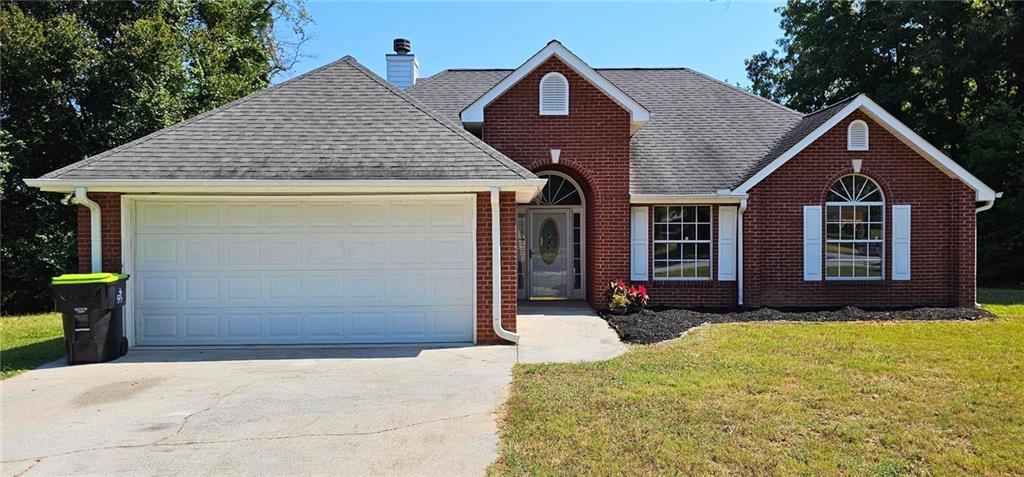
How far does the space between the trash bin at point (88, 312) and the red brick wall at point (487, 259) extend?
5039 mm

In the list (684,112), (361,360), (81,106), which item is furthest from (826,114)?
(81,106)

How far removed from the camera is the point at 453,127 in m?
10.2

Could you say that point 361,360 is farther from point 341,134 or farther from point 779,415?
point 779,415

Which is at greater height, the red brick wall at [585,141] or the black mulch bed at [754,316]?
the red brick wall at [585,141]

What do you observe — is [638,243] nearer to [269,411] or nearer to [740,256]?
Result: [740,256]

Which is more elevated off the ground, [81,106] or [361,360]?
[81,106]

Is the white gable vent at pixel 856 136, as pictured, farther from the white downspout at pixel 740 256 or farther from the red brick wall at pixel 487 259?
the red brick wall at pixel 487 259

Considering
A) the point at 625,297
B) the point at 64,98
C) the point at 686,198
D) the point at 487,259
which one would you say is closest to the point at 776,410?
the point at 487,259

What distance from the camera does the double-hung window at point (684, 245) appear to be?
13375 mm

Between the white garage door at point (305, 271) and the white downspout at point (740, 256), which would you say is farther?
the white downspout at point (740, 256)

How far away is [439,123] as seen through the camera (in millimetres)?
10266

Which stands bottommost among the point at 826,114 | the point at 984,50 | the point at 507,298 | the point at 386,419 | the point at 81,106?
the point at 386,419

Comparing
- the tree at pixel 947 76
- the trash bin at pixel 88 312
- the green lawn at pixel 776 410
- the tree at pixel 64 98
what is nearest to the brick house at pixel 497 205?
the trash bin at pixel 88 312

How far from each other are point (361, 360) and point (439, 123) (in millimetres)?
4148
